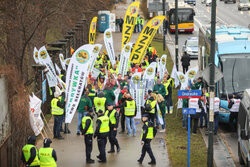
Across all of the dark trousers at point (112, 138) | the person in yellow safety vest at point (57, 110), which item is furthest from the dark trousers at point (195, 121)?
the person in yellow safety vest at point (57, 110)

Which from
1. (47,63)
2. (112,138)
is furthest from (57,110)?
(47,63)

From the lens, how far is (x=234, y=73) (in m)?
20.7

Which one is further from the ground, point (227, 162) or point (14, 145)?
point (14, 145)

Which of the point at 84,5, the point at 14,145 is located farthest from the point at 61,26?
the point at 14,145

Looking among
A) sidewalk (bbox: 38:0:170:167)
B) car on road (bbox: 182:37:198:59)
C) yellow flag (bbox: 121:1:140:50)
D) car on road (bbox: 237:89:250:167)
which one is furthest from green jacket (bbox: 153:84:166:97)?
car on road (bbox: 182:37:198:59)

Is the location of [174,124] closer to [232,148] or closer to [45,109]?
[232,148]

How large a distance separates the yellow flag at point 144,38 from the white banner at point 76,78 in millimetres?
10184

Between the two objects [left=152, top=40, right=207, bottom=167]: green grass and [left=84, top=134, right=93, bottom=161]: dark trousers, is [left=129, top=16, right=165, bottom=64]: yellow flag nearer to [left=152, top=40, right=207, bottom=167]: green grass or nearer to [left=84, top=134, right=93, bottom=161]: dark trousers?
[left=152, top=40, right=207, bottom=167]: green grass

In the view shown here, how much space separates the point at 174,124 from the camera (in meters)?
20.9

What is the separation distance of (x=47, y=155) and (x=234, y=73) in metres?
10.0

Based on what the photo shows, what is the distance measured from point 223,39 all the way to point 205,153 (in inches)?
270

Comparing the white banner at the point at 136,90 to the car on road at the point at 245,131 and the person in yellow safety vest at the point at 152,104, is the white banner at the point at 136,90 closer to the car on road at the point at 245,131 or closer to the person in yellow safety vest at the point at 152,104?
the person in yellow safety vest at the point at 152,104

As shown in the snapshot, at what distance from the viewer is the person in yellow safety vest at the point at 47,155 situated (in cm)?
1288

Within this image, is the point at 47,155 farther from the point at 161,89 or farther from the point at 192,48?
the point at 192,48
